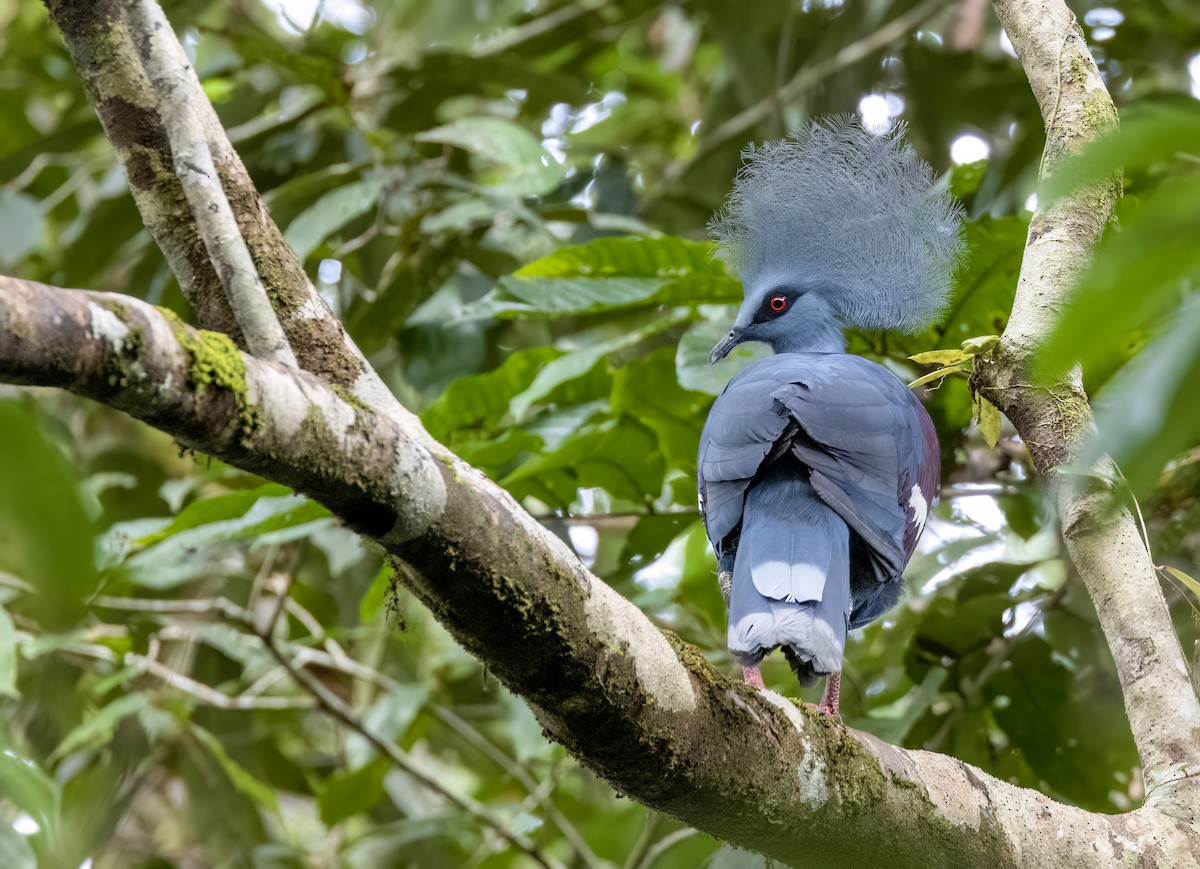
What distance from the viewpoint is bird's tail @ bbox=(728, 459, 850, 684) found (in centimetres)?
239

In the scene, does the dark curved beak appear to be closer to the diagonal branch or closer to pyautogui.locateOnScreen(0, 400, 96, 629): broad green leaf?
the diagonal branch

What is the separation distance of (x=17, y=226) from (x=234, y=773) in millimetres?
2197

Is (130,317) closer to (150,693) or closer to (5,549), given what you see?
(5,549)

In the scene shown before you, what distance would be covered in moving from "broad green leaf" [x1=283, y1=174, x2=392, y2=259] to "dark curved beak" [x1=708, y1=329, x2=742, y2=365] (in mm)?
1357

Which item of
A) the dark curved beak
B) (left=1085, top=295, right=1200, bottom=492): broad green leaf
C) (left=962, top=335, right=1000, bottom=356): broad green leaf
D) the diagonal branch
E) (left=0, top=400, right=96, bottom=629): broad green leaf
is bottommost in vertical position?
(left=962, top=335, right=1000, bottom=356): broad green leaf

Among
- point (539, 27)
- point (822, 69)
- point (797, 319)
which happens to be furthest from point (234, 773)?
point (822, 69)

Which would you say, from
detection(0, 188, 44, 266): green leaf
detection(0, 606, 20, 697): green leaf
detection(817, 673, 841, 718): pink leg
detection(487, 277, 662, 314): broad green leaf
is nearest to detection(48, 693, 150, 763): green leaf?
detection(0, 606, 20, 697): green leaf

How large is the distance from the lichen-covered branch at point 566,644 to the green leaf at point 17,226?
10.2 feet

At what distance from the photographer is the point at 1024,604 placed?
3.88 m

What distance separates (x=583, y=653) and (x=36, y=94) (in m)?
6.20

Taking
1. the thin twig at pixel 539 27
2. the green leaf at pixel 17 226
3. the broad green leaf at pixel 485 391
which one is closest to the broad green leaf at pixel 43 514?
the broad green leaf at pixel 485 391

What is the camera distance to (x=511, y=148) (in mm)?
4047

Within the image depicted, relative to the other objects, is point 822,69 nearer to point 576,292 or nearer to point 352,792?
point 576,292

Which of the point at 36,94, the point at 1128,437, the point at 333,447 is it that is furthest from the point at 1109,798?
the point at 36,94
